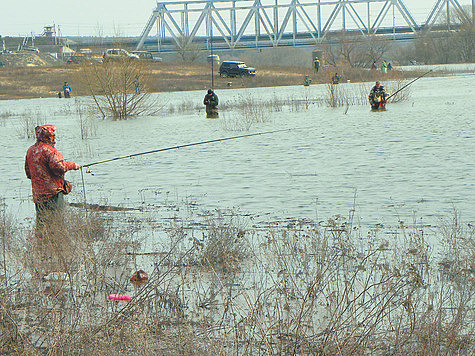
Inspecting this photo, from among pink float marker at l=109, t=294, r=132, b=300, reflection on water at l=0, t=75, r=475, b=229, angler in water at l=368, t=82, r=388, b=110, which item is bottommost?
reflection on water at l=0, t=75, r=475, b=229

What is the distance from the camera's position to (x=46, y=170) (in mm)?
7832

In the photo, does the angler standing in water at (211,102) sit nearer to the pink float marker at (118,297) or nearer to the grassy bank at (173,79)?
the pink float marker at (118,297)

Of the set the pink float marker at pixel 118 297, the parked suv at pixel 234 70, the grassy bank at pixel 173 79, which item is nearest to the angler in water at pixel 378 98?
the pink float marker at pixel 118 297

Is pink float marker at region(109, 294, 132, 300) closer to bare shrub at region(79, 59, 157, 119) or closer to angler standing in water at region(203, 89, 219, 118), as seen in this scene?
angler standing in water at region(203, 89, 219, 118)

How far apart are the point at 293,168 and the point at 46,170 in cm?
759

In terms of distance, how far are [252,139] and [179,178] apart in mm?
7640

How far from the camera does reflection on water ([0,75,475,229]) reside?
34.6ft

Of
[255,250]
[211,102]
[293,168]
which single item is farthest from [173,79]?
[255,250]

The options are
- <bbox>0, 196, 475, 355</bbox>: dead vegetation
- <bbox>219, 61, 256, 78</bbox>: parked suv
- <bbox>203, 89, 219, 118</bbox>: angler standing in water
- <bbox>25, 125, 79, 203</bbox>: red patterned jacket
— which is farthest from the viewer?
<bbox>219, 61, 256, 78</bbox>: parked suv

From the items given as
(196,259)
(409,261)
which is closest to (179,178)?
(196,259)

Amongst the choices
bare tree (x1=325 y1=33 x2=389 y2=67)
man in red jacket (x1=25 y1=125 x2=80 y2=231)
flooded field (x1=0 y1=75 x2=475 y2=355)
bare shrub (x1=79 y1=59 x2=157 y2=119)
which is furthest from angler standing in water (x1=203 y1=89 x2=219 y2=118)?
bare tree (x1=325 y1=33 x2=389 y2=67)

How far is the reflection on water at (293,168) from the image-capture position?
1053cm

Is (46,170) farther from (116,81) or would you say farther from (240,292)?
(116,81)

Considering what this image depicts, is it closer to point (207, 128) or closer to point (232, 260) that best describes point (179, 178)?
point (232, 260)
